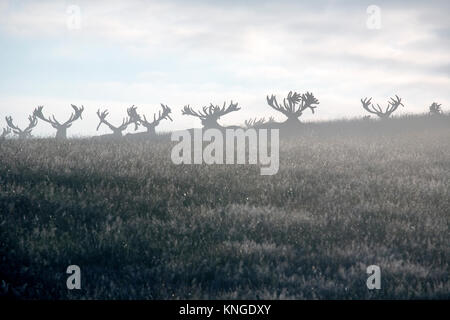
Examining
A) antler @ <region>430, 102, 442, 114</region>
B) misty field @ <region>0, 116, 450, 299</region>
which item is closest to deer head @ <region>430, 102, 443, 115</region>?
antler @ <region>430, 102, 442, 114</region>

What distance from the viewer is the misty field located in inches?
229

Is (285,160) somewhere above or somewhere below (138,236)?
above

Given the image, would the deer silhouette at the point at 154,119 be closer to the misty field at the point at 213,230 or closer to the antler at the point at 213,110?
the antler at the point at 213,110

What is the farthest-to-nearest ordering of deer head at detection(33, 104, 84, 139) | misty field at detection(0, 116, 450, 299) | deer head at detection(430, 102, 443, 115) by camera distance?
deer head at detection(33, 104, 84, 139), deer head at detection(430, 102, 443, 115), misty field at detection(0, 116, 450, 299)

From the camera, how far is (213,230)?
24.8ft

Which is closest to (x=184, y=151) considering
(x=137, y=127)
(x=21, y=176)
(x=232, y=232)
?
(x=21, y=176)

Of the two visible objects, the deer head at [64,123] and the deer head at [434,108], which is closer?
the deer head at [434,108]

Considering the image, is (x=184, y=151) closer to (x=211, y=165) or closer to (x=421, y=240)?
(x=211, y=165)

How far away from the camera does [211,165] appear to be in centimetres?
1213

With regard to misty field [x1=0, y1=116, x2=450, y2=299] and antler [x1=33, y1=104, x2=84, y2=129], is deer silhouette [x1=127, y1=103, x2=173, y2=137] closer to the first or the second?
antler [x1=33, y1=104, x2=84, y2=129]

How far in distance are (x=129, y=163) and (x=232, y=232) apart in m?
4.93

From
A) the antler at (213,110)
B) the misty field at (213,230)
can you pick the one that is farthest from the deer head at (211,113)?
the misty field at (213,230)

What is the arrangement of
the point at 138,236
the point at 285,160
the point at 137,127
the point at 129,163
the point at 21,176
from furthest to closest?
the point at 137,127 → the point at 285,160 → the point at 129,163 → the point at 21,176 → the point at 138,236

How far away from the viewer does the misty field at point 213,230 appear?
5816 millimetres
